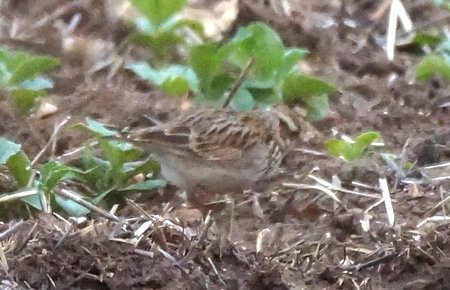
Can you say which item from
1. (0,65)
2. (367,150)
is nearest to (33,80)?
(0,65)

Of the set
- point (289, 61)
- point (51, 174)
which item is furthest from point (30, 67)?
point (289, 61)

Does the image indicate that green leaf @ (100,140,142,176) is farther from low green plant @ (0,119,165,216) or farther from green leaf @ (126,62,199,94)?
green leaf @ (126,62,199,94)

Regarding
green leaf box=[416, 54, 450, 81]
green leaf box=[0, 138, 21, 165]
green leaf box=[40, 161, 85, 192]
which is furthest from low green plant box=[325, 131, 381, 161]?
green leaf box=[0, 138, 21, 165]

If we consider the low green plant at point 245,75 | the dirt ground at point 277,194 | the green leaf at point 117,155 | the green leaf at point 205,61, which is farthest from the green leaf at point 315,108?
the green leaf at point 117,155

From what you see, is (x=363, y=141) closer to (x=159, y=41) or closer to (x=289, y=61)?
(x=289, y=61)

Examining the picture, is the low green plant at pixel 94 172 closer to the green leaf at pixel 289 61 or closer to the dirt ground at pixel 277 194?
the dirt ground at pixel 277 194

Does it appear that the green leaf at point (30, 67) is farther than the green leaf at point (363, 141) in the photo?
Yes

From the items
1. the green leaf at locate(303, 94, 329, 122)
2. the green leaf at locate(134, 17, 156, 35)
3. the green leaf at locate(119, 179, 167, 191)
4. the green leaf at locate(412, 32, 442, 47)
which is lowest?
the green leaf at locate(412, 32, 442, 47)

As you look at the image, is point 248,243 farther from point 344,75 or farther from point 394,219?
point 344,75
